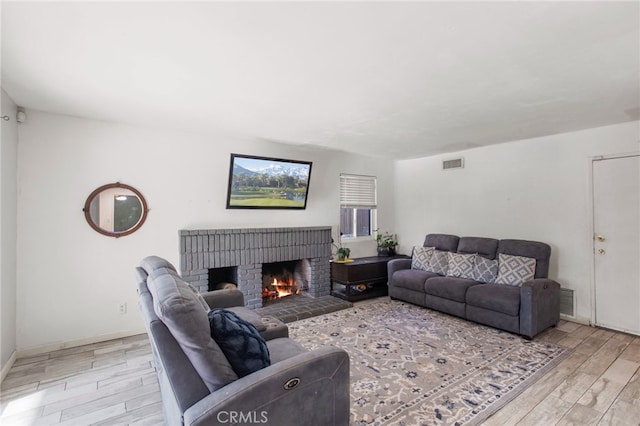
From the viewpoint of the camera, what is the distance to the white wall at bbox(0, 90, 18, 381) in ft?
8.59

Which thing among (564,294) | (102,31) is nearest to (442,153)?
(564,294)

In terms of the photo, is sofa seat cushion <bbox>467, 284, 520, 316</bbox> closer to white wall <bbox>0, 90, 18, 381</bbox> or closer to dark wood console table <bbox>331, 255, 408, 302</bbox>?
dark wood console table <bbox>331, 255, 408, 302</bbox>

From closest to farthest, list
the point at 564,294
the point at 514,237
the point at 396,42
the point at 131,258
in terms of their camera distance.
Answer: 1. the point at 396,42
2. the point at 131,258
3. the point at 564,294
4. the point at 514,237

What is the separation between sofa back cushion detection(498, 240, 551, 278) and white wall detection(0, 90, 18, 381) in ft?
17.6

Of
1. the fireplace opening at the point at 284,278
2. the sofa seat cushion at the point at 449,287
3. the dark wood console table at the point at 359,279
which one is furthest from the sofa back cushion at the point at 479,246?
the fireplace opening at the point at 284,278

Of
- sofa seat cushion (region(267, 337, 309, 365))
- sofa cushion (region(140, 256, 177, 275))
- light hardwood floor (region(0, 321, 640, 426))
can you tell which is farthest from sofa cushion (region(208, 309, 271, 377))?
light hardwood floor (region(0, 321, 640, 426))

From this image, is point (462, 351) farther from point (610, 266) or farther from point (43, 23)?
point (43, 23)

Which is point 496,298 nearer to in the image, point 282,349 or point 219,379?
point 282,349

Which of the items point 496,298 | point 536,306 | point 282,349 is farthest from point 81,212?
point 536,306

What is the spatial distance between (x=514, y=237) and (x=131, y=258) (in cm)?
499

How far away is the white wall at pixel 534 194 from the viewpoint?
373 centimetres

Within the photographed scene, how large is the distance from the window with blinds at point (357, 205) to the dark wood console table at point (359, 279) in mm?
617

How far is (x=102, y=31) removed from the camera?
173 cm
